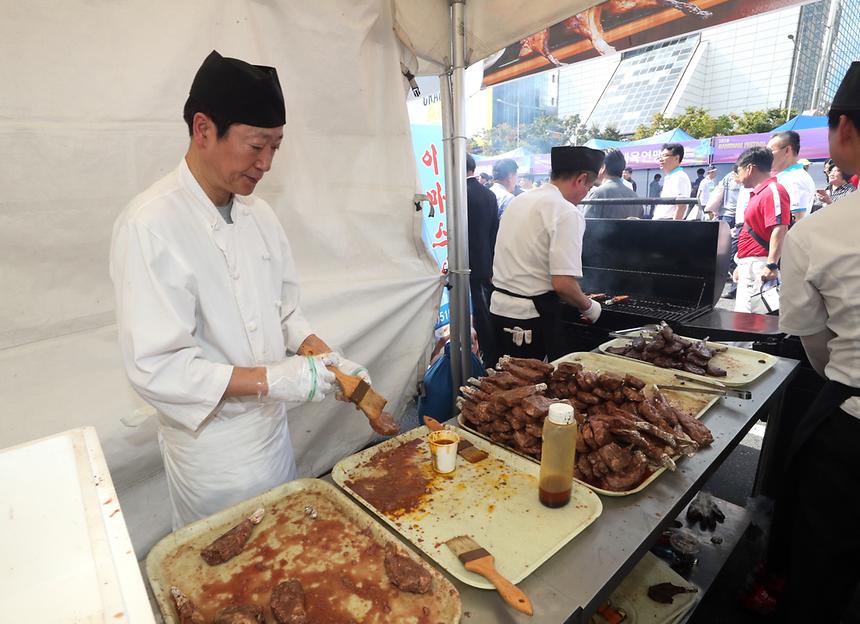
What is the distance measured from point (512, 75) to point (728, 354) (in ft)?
11.8

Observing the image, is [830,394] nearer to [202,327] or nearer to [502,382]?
[502,382]

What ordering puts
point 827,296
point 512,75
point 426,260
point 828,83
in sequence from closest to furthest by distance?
1. point 827,296
2. point 426,260
3. point 512,75
4. point 828,83

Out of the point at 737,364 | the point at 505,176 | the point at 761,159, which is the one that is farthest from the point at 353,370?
the point at 761,159

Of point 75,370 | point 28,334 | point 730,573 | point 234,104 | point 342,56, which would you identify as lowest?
point 730,573

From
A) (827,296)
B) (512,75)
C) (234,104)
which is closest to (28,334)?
(234,104)

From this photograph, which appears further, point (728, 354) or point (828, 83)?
point (828, 83)

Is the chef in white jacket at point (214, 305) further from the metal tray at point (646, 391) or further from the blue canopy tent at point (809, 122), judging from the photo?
the blue canopy tent at point (809, 122)

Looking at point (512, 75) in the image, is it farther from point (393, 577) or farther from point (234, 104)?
point (393, 577)

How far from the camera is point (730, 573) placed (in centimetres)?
281

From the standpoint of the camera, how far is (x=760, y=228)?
5625 millimetres

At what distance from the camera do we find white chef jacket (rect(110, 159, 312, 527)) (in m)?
1.51

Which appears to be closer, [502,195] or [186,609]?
[186,609]

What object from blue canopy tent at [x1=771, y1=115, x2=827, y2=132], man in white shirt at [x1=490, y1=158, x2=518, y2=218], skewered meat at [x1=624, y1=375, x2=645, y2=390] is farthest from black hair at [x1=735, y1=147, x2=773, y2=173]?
blue canopy tent at [x1=771, y1=115, x2=827, y2=132]

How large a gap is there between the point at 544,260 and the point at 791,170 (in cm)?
450
